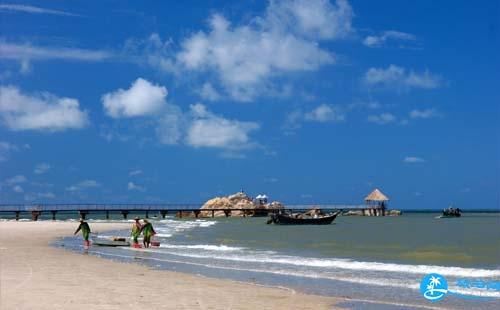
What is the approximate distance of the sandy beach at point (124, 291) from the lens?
1014cm

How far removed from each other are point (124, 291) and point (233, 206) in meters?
88.9

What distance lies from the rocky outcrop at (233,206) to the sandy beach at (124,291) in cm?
7854

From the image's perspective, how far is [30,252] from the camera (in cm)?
2036

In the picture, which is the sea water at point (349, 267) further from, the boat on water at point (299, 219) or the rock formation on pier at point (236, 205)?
the rock formation on pier at point (236, 205)

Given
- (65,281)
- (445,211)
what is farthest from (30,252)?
(445,211)

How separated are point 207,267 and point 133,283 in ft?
17.3

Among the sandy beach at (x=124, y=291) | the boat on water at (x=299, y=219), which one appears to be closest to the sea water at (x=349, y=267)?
the sandy beach at (x=124, y=291)

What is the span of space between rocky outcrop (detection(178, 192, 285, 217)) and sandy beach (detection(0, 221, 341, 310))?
7854 centimetres

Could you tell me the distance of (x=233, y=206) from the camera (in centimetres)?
10031

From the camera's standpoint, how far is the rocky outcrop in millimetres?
96250

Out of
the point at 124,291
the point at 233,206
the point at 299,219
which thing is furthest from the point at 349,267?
the point at 233,206

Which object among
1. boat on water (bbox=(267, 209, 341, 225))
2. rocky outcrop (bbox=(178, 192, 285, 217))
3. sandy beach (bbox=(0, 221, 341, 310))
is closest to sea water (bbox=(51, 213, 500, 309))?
sandy beach (bbox=(0, 221, 341, 310))

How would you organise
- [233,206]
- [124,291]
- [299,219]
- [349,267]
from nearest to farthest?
[124,291] → [349,267] → [299,219] → [233,206]

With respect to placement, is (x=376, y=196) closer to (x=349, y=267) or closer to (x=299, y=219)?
(x=299, y=219)
